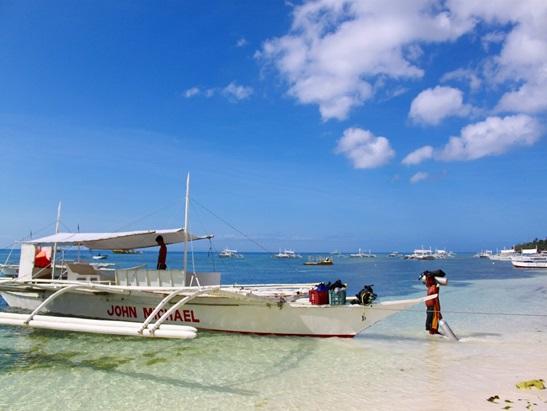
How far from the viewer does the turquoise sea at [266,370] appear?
27.5ft

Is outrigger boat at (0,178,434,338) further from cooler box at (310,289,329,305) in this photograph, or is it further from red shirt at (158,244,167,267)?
red shirt at (158,244,167,267)

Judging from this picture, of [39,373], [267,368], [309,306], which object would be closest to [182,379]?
[267,368]

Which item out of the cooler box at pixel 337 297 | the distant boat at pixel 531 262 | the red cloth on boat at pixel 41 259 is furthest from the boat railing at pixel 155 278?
the distant boat at pixel 531 262

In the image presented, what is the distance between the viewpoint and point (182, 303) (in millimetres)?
11219

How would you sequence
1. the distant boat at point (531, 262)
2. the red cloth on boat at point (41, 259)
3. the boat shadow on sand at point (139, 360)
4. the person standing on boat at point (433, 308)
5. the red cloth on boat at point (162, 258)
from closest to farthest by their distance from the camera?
the boat shadow on sand at point (139, 360)
the person standing on boat at point (433, 308)
the red cloth on boat at point (162, 258)
the red cloth on boat at point (41, 259)
the distant boat at point (531, 262)

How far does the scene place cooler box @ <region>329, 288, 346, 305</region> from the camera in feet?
43.1

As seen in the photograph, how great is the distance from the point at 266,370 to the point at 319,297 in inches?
138

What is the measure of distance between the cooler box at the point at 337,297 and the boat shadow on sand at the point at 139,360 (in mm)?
1481

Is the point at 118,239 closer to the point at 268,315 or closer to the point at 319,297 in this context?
the point at 268,315

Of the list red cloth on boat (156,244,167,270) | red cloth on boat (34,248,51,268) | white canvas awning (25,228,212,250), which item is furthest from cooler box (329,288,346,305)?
red cloth on boat (34,248,51,268)

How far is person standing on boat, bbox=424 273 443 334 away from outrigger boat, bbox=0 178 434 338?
4.12 feet

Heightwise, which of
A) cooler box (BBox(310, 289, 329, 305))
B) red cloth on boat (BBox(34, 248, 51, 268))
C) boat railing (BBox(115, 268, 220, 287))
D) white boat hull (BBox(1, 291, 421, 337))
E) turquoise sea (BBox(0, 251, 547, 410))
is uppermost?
red cloth on boat (BBox(34, 248, 51, 268))

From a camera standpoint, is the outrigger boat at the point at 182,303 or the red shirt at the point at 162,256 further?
the red shirt at the point at 162,256

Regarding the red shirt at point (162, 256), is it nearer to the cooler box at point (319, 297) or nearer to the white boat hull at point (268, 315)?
the white boat hull at point (268, 315)
